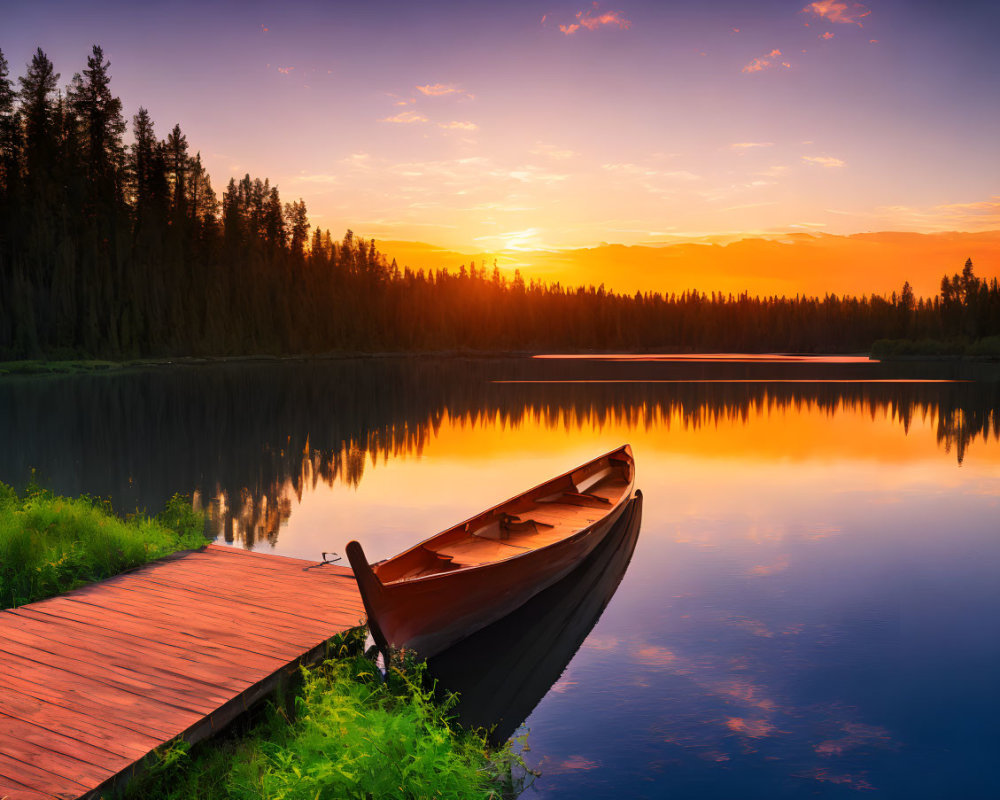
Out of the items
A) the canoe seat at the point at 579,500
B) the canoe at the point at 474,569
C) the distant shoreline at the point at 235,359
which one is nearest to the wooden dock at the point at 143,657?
the canoe at the point at 474,569

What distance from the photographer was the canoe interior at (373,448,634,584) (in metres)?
8.45

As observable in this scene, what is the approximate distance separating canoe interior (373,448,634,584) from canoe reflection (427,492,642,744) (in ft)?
2.77

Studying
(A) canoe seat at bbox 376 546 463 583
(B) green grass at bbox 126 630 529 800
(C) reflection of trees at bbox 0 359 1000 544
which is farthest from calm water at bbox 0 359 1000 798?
(B) green grass at bbox 126 630 529 800

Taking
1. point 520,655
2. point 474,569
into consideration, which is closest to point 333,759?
point 474,569

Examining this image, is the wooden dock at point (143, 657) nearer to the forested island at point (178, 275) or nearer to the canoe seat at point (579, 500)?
the canoe seat at point (579, 500)

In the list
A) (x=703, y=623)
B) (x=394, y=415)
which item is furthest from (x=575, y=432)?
(x=703, y=623)

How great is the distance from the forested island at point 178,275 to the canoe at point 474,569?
61.3 meters

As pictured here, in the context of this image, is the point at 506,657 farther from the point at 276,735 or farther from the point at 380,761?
the point at 380,761

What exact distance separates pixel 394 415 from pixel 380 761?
1133 inches

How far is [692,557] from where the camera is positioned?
42.3 ft

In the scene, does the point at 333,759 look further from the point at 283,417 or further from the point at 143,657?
the point at 283,417

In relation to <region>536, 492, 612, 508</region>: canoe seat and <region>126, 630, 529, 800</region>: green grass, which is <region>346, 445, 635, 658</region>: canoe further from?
<region>126, 630, 529, 800</region>: green grass

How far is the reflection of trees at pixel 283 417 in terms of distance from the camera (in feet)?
57.6

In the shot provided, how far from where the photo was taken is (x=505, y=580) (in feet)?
27.2
